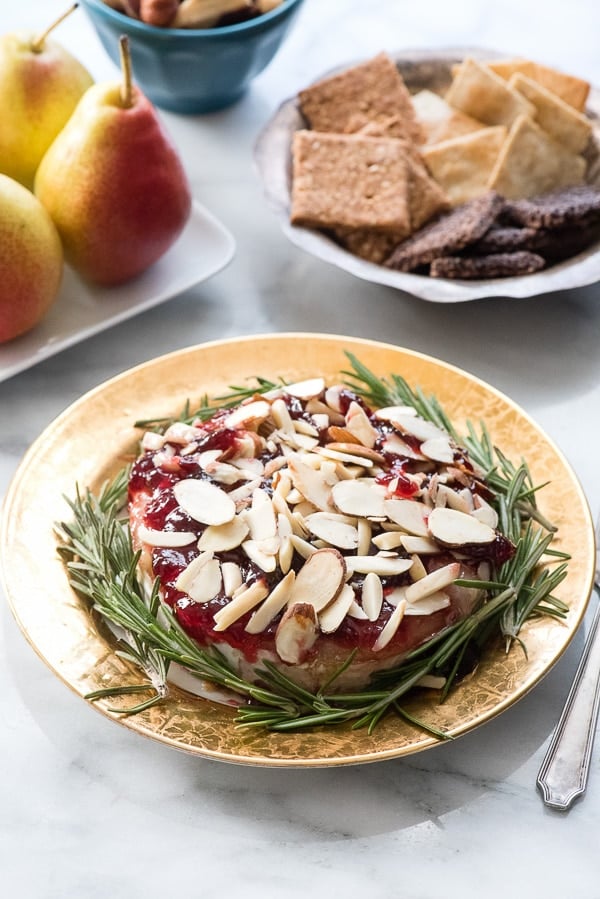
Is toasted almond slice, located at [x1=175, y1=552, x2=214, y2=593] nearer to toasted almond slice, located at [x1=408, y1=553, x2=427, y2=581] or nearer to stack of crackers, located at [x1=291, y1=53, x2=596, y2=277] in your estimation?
toasted almond slice, located at [x1=408, y1=553, x2=427, y2=581]

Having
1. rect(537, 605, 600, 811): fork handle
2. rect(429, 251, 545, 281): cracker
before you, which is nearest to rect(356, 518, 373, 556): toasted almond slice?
rect(537, 605, 600, 811): fork handle

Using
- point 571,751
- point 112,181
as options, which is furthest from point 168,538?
point 112,181

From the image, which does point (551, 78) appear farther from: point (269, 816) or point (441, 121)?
point (269, 816)

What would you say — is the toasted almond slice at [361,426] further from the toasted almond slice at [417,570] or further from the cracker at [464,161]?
the cracker at [464,161]

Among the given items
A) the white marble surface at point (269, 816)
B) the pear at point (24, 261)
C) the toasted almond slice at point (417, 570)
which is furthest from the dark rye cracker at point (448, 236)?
the toasted almond slice at point (417, 570)

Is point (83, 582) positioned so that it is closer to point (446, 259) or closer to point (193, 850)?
point (193, 850)

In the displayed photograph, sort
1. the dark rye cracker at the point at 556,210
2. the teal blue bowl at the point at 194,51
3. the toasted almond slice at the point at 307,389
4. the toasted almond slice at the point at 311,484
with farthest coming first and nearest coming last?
the teal blue bowl at the point at 194,51, the dark rye cracker at the point at 556,210, the toasted almond slice at the point at 307,389, the toasted almond slice at the point at 311,484

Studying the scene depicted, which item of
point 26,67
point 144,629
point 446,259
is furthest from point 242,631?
point 26,67
